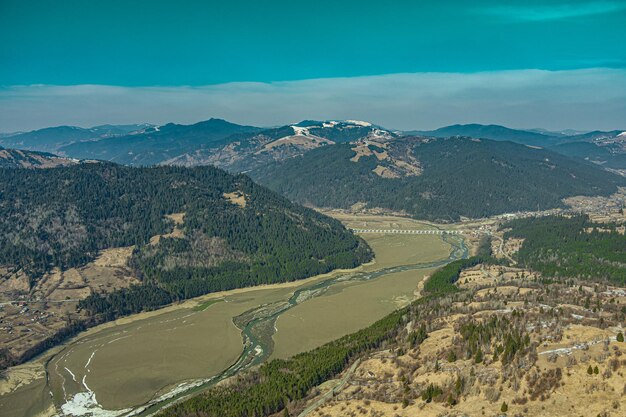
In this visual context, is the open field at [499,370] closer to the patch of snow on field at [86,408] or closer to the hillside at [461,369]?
the hillside at [461,369]

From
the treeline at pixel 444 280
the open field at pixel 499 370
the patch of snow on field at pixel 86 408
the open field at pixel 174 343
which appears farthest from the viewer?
the treeline at pixel 444 280

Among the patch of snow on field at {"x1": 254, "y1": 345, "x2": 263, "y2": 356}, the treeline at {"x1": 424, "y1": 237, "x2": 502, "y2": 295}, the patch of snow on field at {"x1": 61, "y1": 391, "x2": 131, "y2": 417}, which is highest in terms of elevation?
the treeline at {"x1": 424, "y1": 237, "x2": 502, "y2": 295}

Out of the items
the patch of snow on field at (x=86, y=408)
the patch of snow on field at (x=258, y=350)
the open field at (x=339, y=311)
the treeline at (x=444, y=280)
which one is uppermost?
the treeline at (x=444, y=280)

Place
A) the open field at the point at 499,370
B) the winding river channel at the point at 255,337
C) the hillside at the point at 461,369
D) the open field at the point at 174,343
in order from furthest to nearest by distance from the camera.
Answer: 1. the open field at the point at 174,343
2. the winding river channel at the point at 255,337
3. the hillside at the point at 461,369
4. the open field at the point at 499,370

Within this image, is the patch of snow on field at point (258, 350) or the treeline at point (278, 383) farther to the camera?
the patch of snow on field at point (258, 350)

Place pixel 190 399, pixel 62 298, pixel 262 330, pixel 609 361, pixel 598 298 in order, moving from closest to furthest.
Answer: pixel 609 361
pixel 190 399
pixel 598 298
pixel 262 330
pixel 62 298

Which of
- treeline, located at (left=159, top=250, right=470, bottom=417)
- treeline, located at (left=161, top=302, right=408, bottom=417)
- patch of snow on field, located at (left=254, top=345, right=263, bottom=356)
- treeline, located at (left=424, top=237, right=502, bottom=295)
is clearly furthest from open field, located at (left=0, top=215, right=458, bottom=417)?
treeline, located at (left=161, top=302, right=408, bottom=417)

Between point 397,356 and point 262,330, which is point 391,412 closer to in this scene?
point 397,356

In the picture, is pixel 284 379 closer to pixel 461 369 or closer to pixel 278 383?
pixel 278 383

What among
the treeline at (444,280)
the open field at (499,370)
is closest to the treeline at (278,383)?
the open field at (499,370)

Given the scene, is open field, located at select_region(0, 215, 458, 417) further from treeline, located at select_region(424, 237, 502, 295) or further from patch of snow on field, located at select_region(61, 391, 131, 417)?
treeline, located at select_region(424, 237, 502, 295)

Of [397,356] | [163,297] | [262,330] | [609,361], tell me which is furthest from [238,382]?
[163,297]
